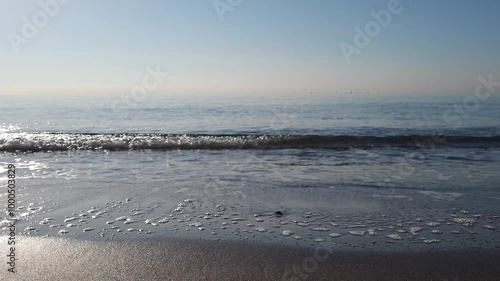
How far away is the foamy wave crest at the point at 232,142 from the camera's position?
57.3ft

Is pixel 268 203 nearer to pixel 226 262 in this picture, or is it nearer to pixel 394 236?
pixel 394 236

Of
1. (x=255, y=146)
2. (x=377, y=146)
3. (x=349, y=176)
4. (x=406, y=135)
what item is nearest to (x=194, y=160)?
(x=255, y=146)

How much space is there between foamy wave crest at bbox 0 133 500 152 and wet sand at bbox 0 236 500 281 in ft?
40.2

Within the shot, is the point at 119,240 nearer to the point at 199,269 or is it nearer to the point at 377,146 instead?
the point at 199,269

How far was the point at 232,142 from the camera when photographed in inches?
752

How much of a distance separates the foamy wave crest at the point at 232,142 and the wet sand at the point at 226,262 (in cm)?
1226

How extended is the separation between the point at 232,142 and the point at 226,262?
14.3 metres

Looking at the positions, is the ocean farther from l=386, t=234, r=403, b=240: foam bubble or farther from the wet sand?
the wet sand

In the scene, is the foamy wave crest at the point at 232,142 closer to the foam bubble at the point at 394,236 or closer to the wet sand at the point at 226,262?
the foam bubble at the point at 394,236

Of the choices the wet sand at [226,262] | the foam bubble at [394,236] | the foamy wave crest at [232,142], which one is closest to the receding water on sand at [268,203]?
the foam bubble at [394,236]

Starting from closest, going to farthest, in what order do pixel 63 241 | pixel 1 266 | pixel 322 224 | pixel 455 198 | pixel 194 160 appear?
pixel 1 266 < pixel 63 241 < pixel 322 224 < pixel 455 198 < pixel 194 160

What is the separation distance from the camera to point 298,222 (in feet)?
21.2

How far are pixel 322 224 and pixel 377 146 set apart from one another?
1286 cm

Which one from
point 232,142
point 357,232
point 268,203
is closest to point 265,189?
point 268,203
